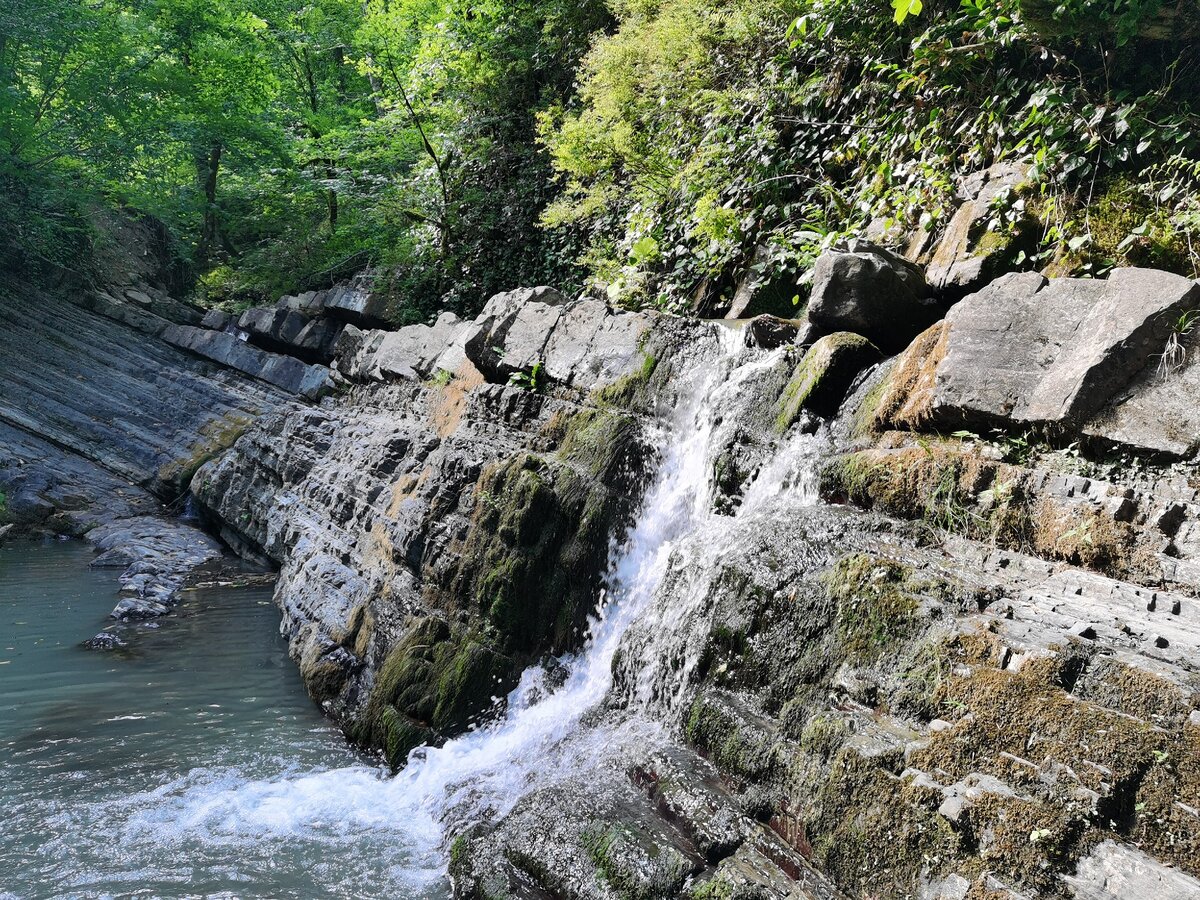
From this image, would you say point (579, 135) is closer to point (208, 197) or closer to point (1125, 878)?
point (1125, 878)

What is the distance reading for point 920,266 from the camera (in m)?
6.51

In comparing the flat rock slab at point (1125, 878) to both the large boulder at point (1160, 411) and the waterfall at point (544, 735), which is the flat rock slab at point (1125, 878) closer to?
the large boulder at point (1160, 411)

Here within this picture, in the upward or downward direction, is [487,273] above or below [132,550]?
above

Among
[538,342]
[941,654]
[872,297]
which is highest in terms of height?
[872,297]

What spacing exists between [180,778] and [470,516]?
3.24m

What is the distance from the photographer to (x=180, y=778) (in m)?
6.03

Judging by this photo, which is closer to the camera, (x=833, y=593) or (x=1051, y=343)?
(x=833, y=593)

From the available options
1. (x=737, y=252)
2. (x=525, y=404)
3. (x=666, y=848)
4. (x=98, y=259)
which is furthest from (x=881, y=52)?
(x=98, y=259)

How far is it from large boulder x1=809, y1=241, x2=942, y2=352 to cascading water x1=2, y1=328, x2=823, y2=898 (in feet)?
2.10

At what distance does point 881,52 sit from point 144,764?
30.3 ft

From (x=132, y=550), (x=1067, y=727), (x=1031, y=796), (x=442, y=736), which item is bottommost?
(x=132, y=550)

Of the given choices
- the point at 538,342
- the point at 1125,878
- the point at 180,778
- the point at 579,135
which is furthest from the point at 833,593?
the point at 579,135

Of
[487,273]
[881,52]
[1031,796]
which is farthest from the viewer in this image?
[487,273]

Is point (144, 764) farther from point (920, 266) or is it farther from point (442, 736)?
point (920, 266)
